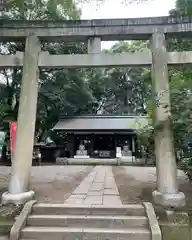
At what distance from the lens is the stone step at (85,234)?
4.36m

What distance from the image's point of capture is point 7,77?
19.0 meters

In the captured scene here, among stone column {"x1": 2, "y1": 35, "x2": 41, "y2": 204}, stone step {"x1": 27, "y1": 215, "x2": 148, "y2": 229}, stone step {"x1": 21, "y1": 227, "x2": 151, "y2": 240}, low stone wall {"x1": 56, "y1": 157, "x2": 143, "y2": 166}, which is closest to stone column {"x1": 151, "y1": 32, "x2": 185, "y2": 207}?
stone step {"x1": 27, "y1": 215, "x2": 148, "y2": 229}

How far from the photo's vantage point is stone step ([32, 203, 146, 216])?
4957 mm

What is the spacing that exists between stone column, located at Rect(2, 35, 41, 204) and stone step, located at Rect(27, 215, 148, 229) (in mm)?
838

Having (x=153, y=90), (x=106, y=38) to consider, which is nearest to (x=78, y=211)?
(x=153, y=90)

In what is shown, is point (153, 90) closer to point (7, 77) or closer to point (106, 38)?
point (106, 38)

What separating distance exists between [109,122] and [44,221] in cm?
1715

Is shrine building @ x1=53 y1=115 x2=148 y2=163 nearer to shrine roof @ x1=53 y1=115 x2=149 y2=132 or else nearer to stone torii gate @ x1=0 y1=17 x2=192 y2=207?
shrine roof @ x1=53 y1=115 x2=149 y2=132


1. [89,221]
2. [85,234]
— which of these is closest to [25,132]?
[89,221]

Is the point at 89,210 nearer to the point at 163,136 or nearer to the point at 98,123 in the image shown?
the point at 163,136

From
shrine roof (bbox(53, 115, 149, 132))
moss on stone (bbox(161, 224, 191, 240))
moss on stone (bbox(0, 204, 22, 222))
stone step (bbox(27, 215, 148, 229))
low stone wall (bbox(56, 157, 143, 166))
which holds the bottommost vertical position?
moss on stone (bbox(161, 224, 191, 240))

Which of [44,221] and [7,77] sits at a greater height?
[7,77]

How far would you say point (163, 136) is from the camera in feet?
18.6

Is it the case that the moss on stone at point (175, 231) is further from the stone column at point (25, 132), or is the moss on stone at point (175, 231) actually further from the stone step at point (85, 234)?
the stone column at point (25, 132)
